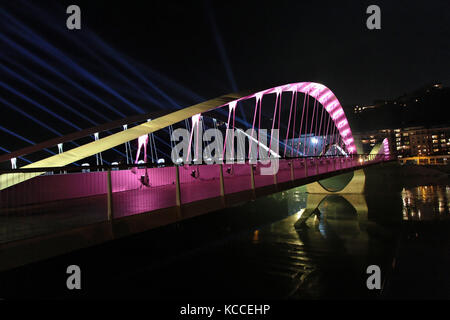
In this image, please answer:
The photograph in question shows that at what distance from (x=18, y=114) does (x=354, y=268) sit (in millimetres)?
50202

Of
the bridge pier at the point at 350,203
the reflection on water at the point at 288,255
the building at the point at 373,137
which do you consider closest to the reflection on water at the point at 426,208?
the reflection on water at the point at 288,255

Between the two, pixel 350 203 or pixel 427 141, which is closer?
pixel 350 203

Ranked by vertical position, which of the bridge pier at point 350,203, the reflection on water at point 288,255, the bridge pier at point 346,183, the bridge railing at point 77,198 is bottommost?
the reflection on water at point 288,255

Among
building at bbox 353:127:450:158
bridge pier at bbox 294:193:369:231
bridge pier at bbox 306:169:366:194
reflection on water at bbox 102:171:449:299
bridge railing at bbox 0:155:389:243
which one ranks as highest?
building at bbox 353:127:450:158

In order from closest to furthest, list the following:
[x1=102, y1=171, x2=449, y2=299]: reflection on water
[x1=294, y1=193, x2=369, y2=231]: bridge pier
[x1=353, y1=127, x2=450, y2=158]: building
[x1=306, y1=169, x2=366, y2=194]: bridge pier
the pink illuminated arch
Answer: [x1=102, y1=171, x2=449, y2=299]: reflection on water
[x1=294, y1=193, x2=369, y2=231]: bridge pier
the pink illuminated arch
[x1=306, y1=169, x2=366, y2=194]: bridge pier
[x1=353, y1=127, x2=450, y2=158]: building

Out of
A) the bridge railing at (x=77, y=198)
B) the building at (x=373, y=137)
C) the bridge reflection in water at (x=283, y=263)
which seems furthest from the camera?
the building at (x=373, y=137)

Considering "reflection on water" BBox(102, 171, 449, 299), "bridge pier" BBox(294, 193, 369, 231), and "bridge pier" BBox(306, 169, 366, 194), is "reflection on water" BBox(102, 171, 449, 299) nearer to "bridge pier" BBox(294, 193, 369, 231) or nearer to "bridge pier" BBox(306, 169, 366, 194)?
"bridge pier" BBox(294, 193, 369, 231)

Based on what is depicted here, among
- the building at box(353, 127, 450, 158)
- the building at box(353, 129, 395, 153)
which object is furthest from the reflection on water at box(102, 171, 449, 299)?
the building at box(353, 129, 395, 153)

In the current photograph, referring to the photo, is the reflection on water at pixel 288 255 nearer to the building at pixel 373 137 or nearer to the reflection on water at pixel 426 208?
the reflection on water at pixel 426 208

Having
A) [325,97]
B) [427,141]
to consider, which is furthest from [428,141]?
[325,97]

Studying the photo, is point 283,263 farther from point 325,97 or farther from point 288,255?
point 325,97

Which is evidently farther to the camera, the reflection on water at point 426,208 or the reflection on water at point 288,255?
the reflection on water at point 426,208

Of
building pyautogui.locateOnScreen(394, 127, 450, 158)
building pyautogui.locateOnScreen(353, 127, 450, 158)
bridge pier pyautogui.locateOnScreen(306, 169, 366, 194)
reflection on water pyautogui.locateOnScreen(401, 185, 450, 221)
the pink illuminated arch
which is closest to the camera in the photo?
the pink illuminated arch
